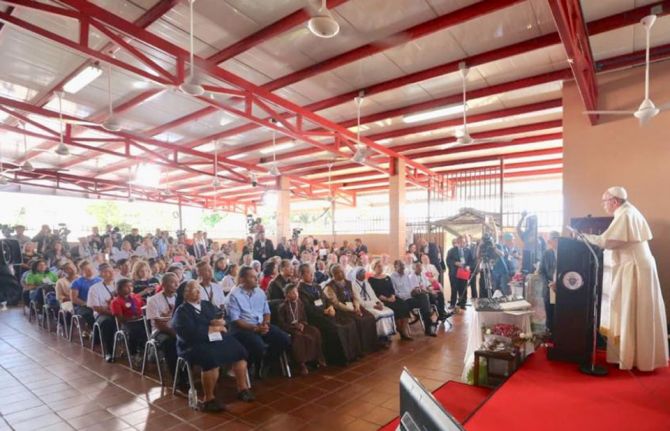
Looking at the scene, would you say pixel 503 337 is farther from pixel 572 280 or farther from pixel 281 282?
pixel 281 282

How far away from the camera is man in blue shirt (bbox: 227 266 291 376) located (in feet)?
11.7

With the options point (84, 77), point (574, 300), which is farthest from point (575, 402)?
point (84, 77)

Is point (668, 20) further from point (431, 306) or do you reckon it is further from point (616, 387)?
point (431, 306)

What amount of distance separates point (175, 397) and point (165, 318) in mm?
763

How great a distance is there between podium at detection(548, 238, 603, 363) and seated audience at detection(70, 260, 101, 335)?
528 centimetres

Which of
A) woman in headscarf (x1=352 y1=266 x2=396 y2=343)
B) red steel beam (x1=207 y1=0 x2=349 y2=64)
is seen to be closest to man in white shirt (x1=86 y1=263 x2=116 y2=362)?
woman in headscarf (x1=352 y1=266 x2=396 y2=343)

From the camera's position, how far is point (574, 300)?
310 cm

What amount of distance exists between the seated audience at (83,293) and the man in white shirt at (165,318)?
5.35ft

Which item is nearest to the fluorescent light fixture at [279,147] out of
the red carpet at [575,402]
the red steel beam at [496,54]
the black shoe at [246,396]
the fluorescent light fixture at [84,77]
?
the red steel beam at [496,54]

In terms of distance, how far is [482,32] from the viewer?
15.0ft

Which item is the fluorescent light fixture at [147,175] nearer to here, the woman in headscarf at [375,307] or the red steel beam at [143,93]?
the red steel beam at [143,93]

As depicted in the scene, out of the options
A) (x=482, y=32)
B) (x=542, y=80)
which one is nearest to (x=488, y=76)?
(x=542, y=80)

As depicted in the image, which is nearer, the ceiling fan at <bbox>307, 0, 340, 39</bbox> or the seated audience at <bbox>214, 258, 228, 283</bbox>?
the ceiling fan at <bbox>307, 0, 340, 39</bbox>

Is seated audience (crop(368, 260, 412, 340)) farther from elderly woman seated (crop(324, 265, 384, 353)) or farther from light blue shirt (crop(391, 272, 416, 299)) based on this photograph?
elderly woman seated (crop(324, 265, 384, 353))
